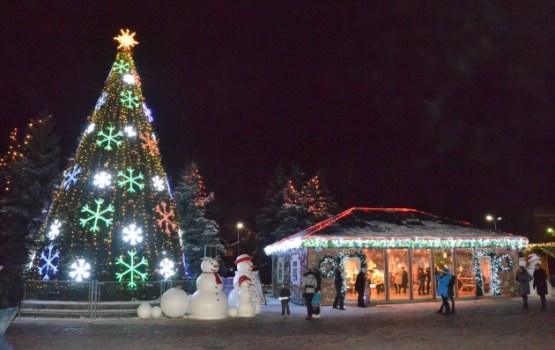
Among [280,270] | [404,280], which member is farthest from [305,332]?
[280,270]

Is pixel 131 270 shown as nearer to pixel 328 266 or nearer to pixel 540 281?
pixel 328 266

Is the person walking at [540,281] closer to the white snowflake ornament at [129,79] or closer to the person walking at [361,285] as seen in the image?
the person walking at [361,285]

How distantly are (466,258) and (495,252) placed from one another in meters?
1.28

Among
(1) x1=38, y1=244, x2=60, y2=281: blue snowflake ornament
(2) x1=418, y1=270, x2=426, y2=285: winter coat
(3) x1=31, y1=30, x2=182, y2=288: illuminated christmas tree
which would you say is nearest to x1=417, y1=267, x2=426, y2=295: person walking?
(2) x1=418, y1=270, x2=426, y2=285: winter coat

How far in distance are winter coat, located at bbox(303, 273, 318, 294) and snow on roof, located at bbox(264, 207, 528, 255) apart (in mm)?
4277

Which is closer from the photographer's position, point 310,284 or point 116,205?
point 310,284

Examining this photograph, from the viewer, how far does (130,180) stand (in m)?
17.3

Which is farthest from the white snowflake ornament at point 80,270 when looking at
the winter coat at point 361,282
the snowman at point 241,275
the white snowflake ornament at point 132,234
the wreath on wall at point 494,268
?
the wreath on wall at point 494,268

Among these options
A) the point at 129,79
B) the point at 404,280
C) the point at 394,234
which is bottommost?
the point at 404,280

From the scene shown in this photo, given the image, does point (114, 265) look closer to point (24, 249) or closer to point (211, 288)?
point (211, 288)

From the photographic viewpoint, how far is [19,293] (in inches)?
287

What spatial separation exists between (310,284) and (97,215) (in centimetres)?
740

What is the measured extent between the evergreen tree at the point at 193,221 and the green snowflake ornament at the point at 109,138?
1595cm

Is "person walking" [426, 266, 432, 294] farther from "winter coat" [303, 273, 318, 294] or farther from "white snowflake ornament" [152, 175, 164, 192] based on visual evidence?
"white snowflake ornament" [152, 175, 164, 192]
